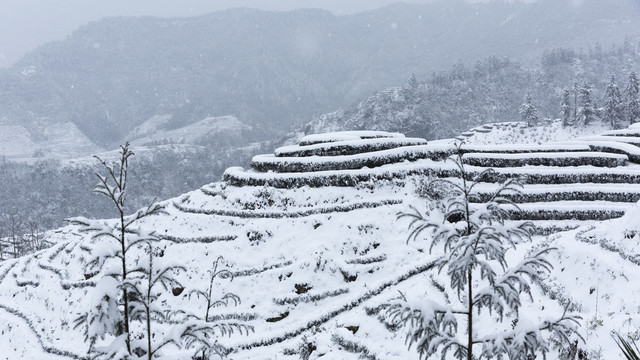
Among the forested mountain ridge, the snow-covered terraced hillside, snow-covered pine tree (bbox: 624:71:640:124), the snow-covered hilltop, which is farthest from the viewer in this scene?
the forested mountain ridge

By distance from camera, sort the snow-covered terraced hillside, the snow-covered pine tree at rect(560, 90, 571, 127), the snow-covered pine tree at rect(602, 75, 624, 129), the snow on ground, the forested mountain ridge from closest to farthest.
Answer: the snow-covered terraced hillside → the snow-covered pine tree at rect(602, 75, 624, 129) → the snow on ground → the snow-covered pine tree at rect(560, 90, 571, 127) → the forested mountain ridge

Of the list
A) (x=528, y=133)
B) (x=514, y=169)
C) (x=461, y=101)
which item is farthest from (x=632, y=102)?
(x=461, y=101)

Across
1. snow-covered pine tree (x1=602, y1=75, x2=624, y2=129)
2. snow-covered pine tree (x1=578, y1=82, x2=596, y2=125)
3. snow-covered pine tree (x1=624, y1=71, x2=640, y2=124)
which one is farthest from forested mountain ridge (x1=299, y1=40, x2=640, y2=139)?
snow-covered pine tree (x1=602, y1=75, x2=624, y2=129)

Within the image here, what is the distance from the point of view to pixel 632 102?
60.8 m

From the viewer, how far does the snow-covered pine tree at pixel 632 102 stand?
200ft

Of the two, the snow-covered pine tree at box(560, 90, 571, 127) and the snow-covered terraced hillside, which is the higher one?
the snow-covered pine tree at box(560, 90, 571, 127)

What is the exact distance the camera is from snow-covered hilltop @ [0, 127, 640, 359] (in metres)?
14.3

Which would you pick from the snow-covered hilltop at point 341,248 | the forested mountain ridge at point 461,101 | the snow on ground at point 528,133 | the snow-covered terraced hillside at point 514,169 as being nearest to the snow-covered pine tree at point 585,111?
the snow on ground at point 528,133

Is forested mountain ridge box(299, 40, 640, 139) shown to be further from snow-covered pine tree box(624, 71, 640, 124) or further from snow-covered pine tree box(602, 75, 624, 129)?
snow-covered pine tree box(602, 75, 624, 129)

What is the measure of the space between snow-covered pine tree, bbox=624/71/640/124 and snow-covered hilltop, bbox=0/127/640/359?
31519 mm

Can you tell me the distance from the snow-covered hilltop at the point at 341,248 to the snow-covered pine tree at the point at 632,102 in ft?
103

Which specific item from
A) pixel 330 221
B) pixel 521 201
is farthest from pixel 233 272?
pixel 521 201

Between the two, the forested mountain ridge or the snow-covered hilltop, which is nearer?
the snow-covered hilltop

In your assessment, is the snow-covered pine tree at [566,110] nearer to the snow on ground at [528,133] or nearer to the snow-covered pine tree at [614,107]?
the snow on ground at [528,133]
